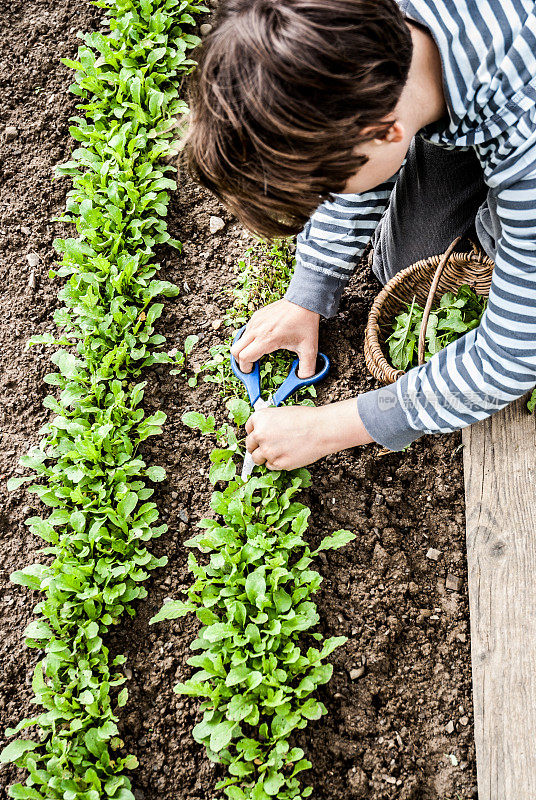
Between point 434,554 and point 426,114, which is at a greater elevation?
point 426,114

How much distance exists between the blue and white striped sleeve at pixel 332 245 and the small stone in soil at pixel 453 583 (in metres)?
0.70

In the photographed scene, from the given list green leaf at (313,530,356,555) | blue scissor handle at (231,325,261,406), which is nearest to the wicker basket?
blue scissor handle at (231,325,261,406)

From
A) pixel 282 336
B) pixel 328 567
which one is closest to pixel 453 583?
pixel 328 567

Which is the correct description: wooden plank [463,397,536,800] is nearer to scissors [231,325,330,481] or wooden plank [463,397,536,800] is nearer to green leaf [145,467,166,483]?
scissors [231,325,330,481]

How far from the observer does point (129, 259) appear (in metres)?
1.92

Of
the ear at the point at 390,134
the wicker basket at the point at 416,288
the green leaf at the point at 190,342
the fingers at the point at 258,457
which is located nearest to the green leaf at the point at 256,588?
the fingers at the point at 258,457

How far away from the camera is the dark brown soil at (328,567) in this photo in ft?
4.69

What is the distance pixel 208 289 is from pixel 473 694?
1.26 meters

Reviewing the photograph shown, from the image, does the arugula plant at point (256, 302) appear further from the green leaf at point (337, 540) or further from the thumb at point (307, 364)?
the green leaf at point (337, 540)

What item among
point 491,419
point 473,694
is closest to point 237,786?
point 473,694

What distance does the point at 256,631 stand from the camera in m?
1.42

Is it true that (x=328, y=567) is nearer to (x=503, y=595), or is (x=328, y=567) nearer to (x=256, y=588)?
(x=256, y=588)

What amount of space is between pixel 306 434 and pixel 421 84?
0.74m

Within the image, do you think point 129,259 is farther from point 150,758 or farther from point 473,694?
point 473,694
